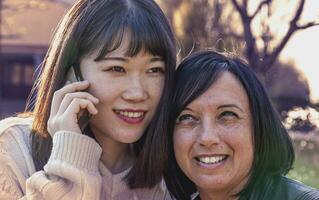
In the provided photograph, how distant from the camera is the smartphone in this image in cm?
276

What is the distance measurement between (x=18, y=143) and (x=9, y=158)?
0.32ft

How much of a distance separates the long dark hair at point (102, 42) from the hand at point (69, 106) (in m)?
0.09

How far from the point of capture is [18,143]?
110 inches

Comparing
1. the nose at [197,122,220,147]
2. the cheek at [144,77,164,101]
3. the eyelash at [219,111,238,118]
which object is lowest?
the nose at [197,122,220,147]

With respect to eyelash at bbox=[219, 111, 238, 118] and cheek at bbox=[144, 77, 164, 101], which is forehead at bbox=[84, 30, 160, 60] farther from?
eyelash at bbox=[219, 111, 238, 118]

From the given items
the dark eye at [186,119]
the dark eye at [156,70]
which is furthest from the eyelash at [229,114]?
the dark eye at [156,70]

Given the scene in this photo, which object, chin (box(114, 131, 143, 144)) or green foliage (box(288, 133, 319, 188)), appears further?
green foliage (box(288, 133, 319, 188))

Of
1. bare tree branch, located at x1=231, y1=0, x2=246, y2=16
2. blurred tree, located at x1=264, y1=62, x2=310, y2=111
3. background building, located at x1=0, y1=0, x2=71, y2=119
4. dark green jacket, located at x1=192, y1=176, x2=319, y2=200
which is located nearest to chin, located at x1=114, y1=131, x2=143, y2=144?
dark green jacket, located at x1=192, y1=176, x2=319, y2=200

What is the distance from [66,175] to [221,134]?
0.66m

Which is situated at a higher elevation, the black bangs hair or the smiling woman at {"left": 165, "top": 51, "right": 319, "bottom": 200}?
the black bangs hair

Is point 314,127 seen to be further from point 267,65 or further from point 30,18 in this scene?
point 30,18

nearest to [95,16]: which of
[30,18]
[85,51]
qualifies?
[85,51]

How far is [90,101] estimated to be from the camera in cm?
266

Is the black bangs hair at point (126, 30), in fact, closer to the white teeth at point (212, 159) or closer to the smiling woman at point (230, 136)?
the smiling woman at point (230, 136)
